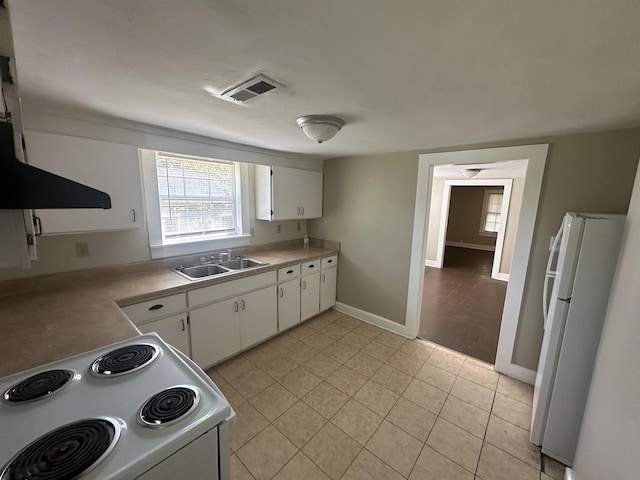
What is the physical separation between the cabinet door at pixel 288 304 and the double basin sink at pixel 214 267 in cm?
42

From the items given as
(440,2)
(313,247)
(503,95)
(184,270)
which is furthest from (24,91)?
(313,247)

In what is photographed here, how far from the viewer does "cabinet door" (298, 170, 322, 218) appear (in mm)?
3436

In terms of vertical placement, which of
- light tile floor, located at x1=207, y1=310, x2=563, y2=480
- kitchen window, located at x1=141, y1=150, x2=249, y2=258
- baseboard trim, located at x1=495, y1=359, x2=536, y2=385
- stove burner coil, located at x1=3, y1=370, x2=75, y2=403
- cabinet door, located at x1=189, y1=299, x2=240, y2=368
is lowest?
light tile floor, located at x1=207, y1=310, x2=563, y2=480

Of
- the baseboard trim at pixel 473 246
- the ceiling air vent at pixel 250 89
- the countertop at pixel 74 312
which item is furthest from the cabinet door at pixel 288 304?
the baseboard trim at pixel 473 246

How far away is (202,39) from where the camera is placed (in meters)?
0.95

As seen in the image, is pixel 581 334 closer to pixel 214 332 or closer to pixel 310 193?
pixel 214 332

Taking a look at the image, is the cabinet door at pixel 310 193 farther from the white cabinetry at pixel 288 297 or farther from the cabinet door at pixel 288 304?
the cabinet door at pixel 288 304

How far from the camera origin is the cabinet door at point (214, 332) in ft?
7.38

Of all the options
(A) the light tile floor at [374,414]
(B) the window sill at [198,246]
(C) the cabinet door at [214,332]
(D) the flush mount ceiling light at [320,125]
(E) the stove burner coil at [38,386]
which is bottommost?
(A) the light tile floor at [374,414]

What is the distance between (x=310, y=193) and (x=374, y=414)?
103 inches

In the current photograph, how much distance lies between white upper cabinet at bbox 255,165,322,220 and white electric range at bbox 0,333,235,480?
2279 mm

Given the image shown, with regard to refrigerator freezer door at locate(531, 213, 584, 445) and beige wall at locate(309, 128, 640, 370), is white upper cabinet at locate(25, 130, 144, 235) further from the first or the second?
refrigerator freezer door at locate(531, 213, 584, 445)

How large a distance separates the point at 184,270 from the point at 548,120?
10.7ft

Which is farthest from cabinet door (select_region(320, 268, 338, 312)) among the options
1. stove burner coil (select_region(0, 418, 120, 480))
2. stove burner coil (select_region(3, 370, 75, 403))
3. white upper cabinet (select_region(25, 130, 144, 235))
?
stove burner coil (select_region(0, 418, 120, 480))
